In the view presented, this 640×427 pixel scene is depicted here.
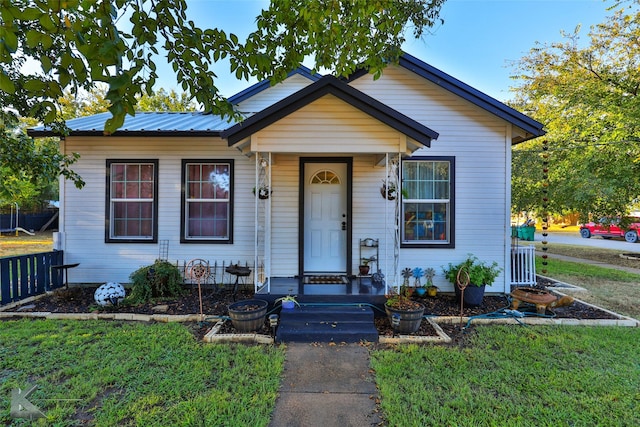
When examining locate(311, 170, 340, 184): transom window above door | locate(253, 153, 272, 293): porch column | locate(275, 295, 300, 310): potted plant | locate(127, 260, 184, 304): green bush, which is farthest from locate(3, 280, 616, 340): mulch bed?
locate(311, 170, 340, 184): transom window above door

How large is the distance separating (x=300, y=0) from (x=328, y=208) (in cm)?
373

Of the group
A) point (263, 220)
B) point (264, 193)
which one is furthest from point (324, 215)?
point (264, 193)

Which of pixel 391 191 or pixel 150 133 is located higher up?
pixel 150 133

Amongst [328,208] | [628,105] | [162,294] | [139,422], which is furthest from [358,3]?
[628,105]

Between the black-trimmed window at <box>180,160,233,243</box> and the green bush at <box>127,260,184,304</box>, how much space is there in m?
0.87

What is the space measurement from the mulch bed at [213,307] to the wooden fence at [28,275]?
297mm

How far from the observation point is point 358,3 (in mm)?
4750

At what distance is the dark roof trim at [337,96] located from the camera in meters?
4.93

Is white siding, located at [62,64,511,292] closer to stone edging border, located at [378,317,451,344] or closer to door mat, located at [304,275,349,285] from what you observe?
door mat, located at [304,275,349,285]

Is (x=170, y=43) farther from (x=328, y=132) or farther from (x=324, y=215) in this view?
(x=324, y=215)

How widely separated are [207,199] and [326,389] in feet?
15.9

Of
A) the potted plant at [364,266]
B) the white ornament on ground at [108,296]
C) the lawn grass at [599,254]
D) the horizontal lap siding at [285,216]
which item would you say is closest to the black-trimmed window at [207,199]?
the horizontal lap siding at [285,216]

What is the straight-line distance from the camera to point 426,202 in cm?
653

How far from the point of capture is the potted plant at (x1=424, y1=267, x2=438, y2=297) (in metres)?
6.27
